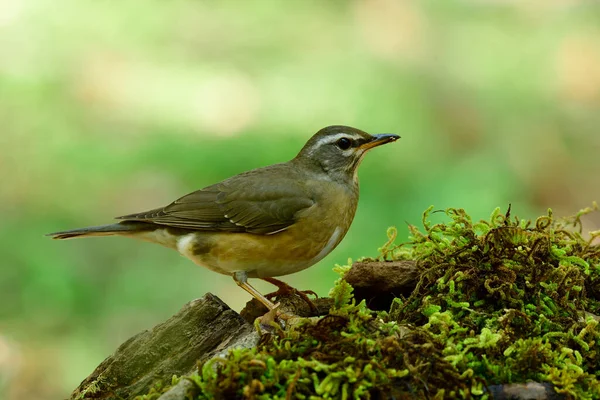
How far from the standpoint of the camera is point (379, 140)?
21.4 ft

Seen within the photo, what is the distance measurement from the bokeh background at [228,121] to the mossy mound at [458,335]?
454 cm

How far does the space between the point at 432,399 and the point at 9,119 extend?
1088 cm

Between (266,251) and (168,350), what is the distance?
1622mm

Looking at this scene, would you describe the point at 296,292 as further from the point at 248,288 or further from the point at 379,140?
the point at 379,140

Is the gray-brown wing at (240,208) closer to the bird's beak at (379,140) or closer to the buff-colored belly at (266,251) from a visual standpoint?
the buff-colored belly at (266,251)

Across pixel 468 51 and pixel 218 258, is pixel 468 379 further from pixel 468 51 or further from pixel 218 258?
pixel 468 51

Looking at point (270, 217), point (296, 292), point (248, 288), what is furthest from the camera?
point (270, 217)

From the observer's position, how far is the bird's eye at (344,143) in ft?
21.8

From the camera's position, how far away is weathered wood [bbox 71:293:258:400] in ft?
14.5

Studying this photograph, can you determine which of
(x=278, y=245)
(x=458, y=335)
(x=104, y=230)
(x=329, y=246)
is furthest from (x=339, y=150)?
(x=458, y=335)

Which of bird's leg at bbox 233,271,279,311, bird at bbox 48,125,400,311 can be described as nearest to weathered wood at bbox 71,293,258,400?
bird's leg at bbox 233,271,279,311

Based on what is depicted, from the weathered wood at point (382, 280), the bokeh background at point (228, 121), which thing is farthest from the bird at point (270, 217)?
the bokeh background at point (228, 121)

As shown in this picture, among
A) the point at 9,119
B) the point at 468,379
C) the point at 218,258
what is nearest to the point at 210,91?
the point at 9,119

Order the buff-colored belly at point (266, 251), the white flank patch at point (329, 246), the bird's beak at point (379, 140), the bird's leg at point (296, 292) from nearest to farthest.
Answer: the bird's leg at point (296, 292) < the buff-colored belly at point (266, 251) < the white flank patch at point (329, 246) < the bird's beak at point (379, 140)
